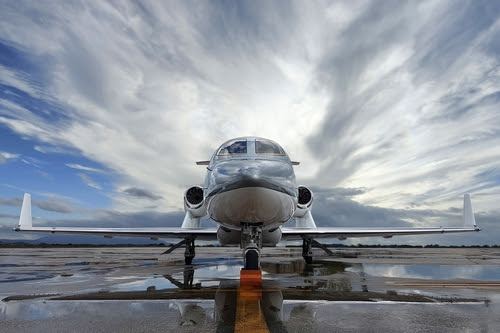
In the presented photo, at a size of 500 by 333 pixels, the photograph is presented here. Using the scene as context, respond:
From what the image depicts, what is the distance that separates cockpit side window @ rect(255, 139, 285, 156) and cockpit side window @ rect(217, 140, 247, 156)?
1.07ft

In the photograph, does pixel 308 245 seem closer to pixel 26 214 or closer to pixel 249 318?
pixel 249 318

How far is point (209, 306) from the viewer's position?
4918 mm

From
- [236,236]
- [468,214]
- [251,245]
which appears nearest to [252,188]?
[251,245]

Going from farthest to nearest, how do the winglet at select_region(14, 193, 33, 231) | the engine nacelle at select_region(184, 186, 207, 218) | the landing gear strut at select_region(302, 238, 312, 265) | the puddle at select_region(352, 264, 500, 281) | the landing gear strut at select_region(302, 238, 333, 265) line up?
the landing gear strut at select_region(302, 238, 312, 265) → the landing gear strut at select_region(302, 238, 333, 265) → the engine nacelle at select_region(184, 186, 207, 218) → the winglet at select_region(14, 193, 33, 231) → the puddle at select_region(352, 264, 500, 281)

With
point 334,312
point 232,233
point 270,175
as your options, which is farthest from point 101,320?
point 232,233

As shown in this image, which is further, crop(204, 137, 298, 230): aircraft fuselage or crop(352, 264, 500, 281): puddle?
crop(352, 264, 500, 281): puddle

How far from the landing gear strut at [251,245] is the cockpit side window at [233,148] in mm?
1830

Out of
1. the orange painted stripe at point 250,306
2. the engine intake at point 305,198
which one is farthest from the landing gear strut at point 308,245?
the orange painted stripe at point 250,306

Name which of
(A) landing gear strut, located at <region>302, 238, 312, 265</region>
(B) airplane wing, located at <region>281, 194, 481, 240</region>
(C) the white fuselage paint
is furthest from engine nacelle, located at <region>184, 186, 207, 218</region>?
(C) the white fuselage paint

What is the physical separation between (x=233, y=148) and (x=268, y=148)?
886 mm

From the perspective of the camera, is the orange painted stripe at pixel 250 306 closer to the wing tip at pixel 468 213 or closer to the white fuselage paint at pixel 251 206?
the white fuselage paint at pixel 251 206

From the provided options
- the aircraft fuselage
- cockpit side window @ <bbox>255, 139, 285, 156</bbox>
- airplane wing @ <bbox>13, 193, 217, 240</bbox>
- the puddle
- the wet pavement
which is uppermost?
cockpit side window @ <bbox>255, 139, 285, 156</bbox>

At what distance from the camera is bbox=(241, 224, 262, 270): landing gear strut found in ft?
23.9

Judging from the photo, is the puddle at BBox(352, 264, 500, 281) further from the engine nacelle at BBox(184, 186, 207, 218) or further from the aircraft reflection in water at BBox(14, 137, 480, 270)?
the engine nacelle at BBox(184, 186, 207, 218)
